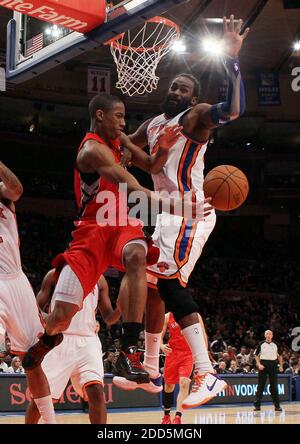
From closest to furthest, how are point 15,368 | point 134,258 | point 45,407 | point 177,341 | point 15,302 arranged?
1. point 134,258
2. point 45,407
3. point 15,302
4. point 177,341
5. point 15,368

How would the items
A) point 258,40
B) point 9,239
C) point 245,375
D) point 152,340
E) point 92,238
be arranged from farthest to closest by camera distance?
point 258,40
point 245,375
point 9,239
point 152,340
point 92,238

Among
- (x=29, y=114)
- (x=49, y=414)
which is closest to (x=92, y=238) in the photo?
(x=49, y=414)

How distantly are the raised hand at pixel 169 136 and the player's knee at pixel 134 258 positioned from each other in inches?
32.1

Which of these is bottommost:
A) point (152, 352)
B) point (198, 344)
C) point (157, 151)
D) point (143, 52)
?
point (152, 352)

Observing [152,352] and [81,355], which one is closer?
[152,352]

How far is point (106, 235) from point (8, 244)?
50.9 inches

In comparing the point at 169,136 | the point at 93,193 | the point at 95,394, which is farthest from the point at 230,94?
the point at 95,394

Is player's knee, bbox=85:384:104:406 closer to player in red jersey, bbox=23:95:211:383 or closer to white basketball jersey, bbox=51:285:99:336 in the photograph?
white basketball jersey, bbox=51:285:99:336

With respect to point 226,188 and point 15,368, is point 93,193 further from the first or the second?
point 15,368

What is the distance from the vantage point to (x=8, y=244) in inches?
229

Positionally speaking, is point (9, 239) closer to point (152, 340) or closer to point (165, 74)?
point (152, 340)

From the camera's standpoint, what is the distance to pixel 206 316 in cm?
2405

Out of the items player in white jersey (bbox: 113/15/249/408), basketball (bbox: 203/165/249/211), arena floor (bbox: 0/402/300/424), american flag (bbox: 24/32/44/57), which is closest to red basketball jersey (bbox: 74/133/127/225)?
player in white jersey (bbox: 113/15/249/408)

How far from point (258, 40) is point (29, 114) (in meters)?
9.49
